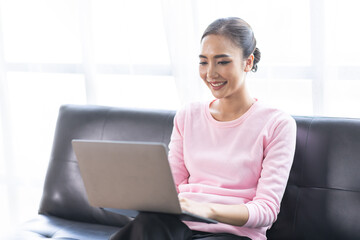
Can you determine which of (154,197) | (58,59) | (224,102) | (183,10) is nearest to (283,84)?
(224,102)

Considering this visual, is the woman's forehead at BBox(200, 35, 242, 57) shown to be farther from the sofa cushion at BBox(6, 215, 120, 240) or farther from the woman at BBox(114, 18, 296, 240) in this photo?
the sofa cushion at BBox(6, 215, 120, 240)

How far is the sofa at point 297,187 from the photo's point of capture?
1.79 meters

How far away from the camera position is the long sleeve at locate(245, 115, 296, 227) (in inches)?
65.5

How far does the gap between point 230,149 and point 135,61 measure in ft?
3.17

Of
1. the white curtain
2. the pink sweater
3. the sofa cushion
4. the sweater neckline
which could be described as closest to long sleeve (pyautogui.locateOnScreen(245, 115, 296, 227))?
the pink sweater

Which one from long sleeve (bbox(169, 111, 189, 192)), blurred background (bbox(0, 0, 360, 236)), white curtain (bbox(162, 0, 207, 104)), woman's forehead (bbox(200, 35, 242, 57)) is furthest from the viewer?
white curtain (bbox(162, 0, 207, 104))

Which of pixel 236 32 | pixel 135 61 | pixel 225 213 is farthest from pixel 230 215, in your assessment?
pixel 135 61

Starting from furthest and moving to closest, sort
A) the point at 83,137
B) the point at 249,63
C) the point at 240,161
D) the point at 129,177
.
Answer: the point at 83,137 < the point at 249,63 < the point at 240,161 < the point at 129,177

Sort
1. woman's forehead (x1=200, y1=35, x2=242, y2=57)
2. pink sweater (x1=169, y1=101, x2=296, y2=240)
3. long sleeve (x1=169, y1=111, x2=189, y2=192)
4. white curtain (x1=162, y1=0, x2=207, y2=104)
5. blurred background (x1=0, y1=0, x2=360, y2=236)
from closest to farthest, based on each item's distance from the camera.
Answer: pink sweater (x1=169, y1=101, x2=296, y2=240) < woman's forehead (x1=200, y1=35, x2=242, y2=57) < long sleeve (x1=169, y1=111, x2=189, y2=192) < blurred background (x1=0, y1=0, x2=360, y2=236) < white curtain (x1=162, y1=0, x2=207, y2=104)

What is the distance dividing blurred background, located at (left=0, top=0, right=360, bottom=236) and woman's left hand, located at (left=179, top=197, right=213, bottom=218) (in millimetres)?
765

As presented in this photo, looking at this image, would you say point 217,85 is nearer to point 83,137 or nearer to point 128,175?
point 128,175

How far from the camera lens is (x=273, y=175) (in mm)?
1693

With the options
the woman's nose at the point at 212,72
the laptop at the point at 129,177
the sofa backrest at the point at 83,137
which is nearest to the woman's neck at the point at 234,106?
the woman's nose at the point at 212,72

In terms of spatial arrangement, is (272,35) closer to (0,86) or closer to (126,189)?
(126,189)
